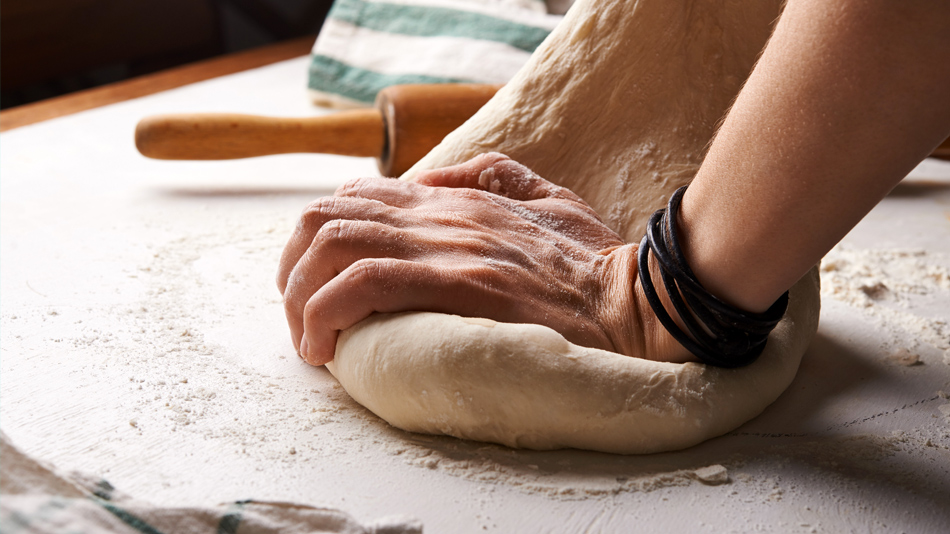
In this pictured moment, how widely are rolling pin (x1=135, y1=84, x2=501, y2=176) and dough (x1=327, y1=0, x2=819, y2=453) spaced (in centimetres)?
47

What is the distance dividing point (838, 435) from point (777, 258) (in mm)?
275

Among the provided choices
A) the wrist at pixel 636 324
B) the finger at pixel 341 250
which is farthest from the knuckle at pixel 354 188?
the wrist at pixel 636 324

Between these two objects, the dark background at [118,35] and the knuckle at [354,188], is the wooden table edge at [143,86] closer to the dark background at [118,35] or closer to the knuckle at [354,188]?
the dark background at [118,35]

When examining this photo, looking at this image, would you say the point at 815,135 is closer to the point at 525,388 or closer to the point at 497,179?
the point at 525,388

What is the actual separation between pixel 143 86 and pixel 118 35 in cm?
112

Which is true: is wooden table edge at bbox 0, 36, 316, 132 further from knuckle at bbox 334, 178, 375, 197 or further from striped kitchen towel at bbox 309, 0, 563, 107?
knuckle at bbox 334, 178, 375, 197

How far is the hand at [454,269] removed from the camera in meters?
0.75

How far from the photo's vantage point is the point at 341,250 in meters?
0.77

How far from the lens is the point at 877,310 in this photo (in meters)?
1.12

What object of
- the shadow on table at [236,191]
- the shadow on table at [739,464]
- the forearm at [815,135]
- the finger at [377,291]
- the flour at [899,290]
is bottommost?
the shadow on table at [236,191]

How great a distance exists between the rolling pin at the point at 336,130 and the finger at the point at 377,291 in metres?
0.91

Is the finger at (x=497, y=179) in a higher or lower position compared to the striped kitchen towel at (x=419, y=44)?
higher

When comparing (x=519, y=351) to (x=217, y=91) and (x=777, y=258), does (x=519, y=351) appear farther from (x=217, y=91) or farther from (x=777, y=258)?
(x=217, y=91)

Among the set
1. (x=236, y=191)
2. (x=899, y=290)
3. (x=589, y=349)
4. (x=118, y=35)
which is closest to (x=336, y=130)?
(x=236, y=191)
